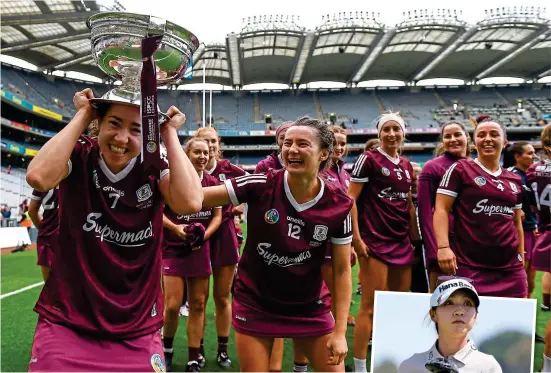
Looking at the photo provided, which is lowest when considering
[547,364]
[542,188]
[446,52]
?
[547,364]

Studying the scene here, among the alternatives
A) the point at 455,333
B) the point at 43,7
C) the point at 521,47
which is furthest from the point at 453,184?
the point at 521,47

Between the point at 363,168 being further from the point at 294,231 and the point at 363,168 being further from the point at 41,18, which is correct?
the point at 41,18

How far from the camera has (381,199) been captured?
3.83 meters

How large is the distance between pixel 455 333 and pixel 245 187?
1197mm

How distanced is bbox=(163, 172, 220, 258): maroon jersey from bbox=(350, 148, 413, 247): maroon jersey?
4.20ft

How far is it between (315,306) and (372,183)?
5.53ft

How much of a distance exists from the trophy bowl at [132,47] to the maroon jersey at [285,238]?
2.53 feet

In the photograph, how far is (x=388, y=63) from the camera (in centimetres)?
3706

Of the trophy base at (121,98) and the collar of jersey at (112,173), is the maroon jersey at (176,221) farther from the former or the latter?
the trophy base at (121,98)

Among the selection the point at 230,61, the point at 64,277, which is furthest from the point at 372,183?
the point at 230,61

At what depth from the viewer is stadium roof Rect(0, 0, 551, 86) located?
1020 inches

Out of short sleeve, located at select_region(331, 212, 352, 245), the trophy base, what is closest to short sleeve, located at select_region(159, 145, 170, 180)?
the trophy base

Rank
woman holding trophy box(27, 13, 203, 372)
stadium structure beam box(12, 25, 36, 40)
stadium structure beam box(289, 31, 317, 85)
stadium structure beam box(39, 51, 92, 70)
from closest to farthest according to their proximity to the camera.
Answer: woman holding trophy box(27, 13, 203, 372) < stadium structure beam box(12, 25, 36, 40) < stadium structure beam box(289, 31, 317, 85) < stadium structure beam box(39, 51, 92, 70)

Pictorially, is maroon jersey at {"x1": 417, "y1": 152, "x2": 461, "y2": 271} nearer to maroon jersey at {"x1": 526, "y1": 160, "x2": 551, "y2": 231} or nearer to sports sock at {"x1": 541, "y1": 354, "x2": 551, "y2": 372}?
maroon jersey at {"x1": 526, "y1": 160, "x2": 551, "y2": 231}
